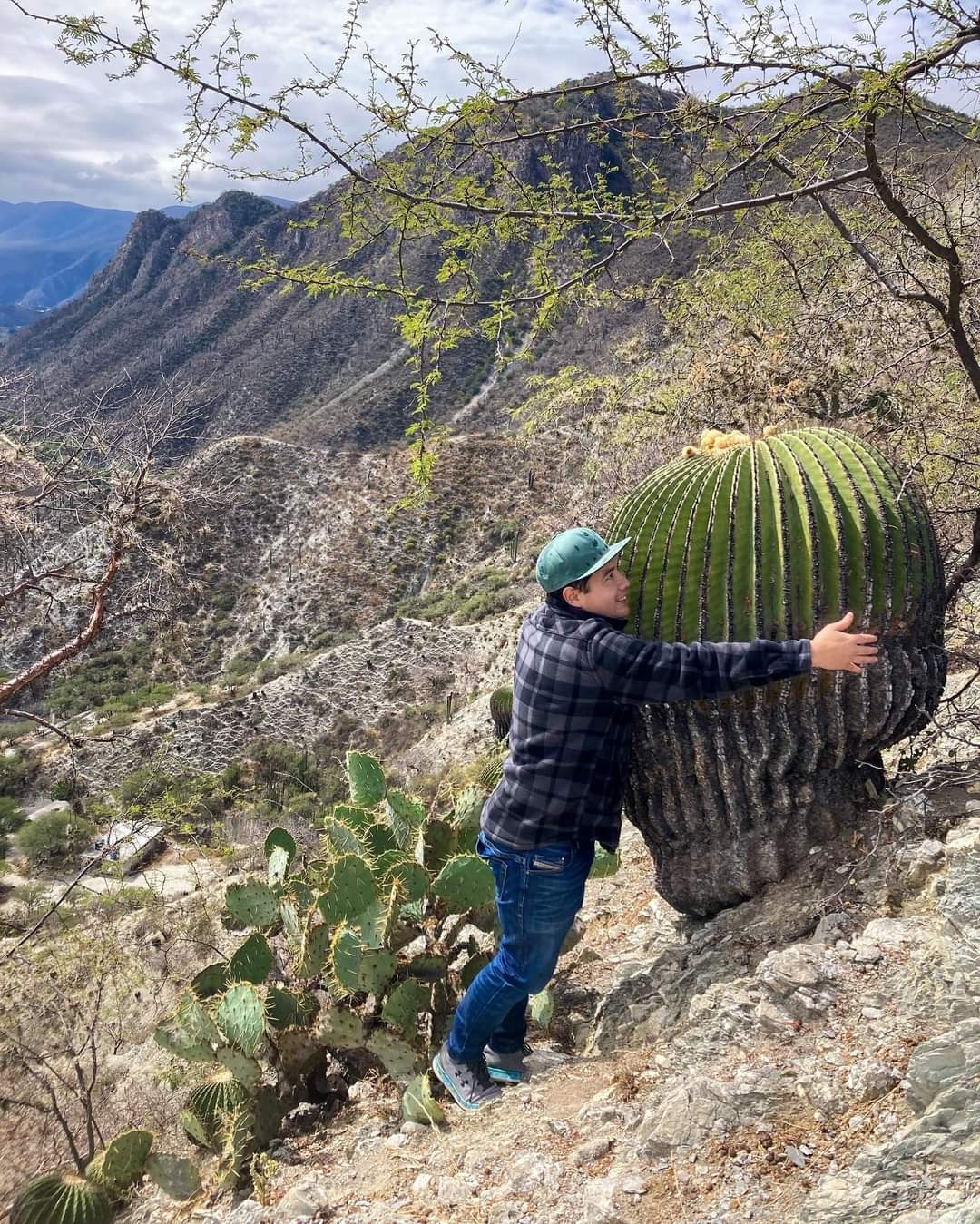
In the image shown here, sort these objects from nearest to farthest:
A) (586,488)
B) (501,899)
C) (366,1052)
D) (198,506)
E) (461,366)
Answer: (501,899) < (366,1052) < (198,506) < (586,488) < (461,366)

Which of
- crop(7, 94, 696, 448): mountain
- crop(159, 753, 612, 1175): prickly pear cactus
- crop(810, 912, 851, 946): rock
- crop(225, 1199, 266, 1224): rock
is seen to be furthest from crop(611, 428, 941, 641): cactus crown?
crop(7, 94, 696, 448): mountain

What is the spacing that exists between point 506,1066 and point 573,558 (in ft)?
6.53

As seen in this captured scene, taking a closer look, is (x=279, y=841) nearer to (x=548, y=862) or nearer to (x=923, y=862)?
(x=548, y=862)

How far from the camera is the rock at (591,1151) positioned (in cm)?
238

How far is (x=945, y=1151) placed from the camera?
66.7 inches

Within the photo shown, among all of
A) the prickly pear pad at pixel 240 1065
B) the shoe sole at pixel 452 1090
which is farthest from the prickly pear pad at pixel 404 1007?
the prickly pear pad at pixel 240 1065

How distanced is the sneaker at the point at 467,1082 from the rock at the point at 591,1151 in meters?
0.66

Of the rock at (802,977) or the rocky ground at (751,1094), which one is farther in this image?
the rock at (802,977)

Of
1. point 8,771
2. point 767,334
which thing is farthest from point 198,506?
point 8,771

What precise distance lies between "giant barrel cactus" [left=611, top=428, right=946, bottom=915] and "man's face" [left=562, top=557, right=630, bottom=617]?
0.16 m

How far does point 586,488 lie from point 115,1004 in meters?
13.8

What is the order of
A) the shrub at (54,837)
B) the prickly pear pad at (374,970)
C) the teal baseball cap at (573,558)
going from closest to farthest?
the teal baseball cap at (573,558)
the prickly pear pad at (374,970)
the shrub at (54,837)

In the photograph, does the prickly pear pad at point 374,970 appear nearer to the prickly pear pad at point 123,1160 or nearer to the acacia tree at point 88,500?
the prickly pear pad at point 123,1160

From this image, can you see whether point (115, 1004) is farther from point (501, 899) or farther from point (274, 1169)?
point (501, 899)
